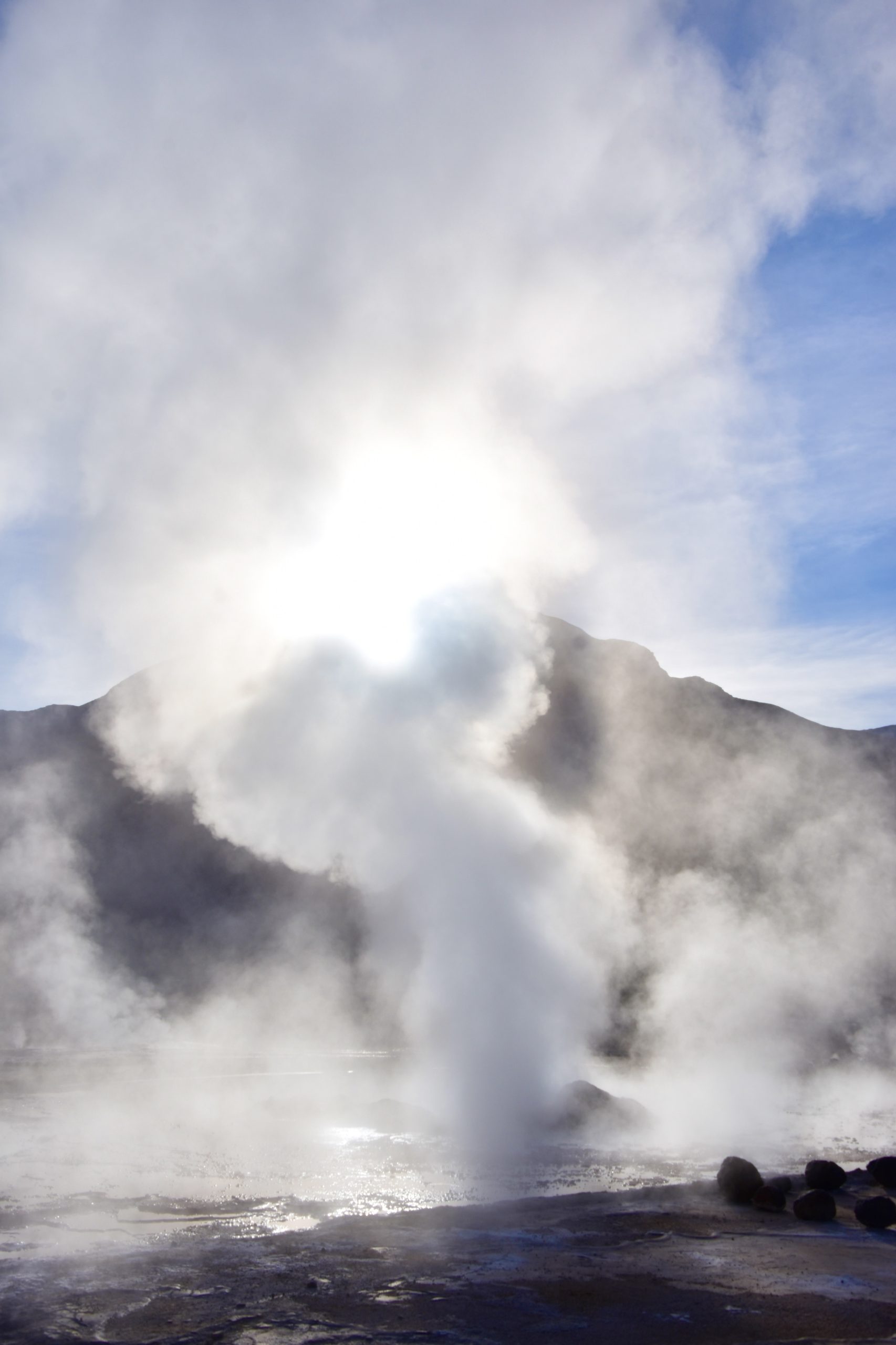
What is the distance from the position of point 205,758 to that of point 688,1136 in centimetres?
1578

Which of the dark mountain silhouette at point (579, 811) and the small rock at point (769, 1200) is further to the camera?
the dark mountain silhouette at point (579, 811)

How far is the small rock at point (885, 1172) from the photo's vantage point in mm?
11312

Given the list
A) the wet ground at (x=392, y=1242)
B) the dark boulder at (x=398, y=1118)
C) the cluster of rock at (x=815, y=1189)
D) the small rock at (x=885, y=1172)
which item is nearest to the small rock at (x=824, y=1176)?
the cluster of rock at (x=815, y=1189)

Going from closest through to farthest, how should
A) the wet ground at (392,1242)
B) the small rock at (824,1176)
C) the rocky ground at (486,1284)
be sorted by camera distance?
the rocky ground at (486,1284)
the wet ground at (392,1242)
the small rock at (824,1176)

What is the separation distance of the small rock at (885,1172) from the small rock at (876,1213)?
135cm

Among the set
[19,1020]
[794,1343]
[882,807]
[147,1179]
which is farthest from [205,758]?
[882,807]

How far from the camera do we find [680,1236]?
9156mm

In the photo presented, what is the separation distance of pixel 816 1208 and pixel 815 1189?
2.49 feet

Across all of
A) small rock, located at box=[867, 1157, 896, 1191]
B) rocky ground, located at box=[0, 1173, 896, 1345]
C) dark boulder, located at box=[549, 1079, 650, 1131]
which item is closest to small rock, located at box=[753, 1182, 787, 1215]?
rocky ground, located at box=[0, 1173, 896, 1345]

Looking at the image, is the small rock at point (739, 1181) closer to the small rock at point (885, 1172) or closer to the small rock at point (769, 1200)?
the small rock at point (769, 1200)

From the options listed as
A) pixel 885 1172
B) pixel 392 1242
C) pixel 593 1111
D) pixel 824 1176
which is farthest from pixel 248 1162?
pixel 885 1172

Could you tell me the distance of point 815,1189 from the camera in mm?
10766

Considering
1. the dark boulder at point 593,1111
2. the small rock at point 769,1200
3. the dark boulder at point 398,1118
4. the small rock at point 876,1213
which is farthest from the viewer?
the dark boulder at point 593,1111

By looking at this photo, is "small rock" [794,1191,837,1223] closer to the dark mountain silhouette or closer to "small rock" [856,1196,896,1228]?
"small rock" [856,1196,896,1228]
